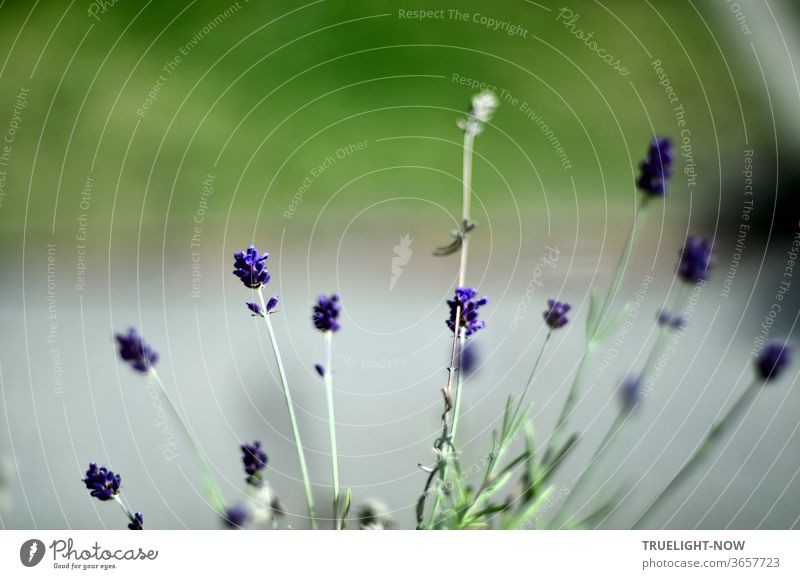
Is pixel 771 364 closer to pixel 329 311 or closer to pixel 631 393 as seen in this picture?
pixel 631 393

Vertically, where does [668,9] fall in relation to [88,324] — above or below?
above

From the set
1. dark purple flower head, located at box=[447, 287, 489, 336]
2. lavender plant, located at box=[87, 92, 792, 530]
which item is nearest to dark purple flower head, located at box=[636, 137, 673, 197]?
lavender plant, located at box=[87, 92, 792, 530]

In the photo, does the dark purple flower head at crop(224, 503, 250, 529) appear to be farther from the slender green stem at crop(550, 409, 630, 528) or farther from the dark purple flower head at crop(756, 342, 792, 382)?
the dark purple flower head at crop(756, 342, 792, 382)

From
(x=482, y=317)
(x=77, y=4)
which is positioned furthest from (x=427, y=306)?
(x=77, y=4)

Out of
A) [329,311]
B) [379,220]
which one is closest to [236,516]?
[329,311]
